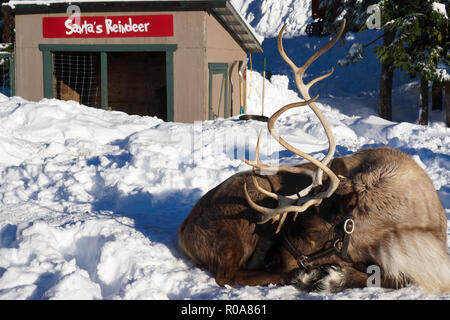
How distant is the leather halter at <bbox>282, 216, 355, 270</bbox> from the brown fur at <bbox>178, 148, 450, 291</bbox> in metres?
0.04

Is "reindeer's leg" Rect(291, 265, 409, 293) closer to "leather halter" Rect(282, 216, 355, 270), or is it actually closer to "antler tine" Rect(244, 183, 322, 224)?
"leather halter" Rect(282, 216, 355, 270)

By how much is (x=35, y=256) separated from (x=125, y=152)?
12.7 ft

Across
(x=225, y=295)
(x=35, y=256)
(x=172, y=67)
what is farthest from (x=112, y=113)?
(x=225, y=295)

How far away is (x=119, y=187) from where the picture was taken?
607 centimetres

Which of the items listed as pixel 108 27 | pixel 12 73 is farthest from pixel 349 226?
pixel 12 73

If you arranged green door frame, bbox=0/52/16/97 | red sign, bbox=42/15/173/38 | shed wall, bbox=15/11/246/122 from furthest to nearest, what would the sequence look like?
green door frame, bbox=0/52/16/97 < red sign, bbox=42/15/173/38 < shed wall, bbox=15/11/246/122

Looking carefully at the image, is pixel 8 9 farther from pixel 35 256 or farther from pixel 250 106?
pixel 35 256

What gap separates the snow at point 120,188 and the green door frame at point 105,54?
157cm

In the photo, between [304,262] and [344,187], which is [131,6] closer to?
[344,187]

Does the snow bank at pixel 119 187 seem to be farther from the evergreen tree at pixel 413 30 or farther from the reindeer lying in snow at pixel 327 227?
the evergreen tree at pixel 413 30

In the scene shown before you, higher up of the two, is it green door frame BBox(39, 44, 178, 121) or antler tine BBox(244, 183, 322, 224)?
green door frame BBox(39, 44, 178, 121)

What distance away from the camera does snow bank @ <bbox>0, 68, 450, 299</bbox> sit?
11.5 feet

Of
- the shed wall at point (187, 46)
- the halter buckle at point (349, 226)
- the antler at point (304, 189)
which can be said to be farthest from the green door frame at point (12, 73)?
the halter buckle at point (349, 226)

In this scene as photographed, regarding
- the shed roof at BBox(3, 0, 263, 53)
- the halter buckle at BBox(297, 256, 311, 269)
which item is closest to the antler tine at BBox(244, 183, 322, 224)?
the halter buckle at BBox(297, 256, 311, 269)
